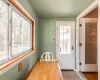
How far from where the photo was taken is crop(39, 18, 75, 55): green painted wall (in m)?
4.97

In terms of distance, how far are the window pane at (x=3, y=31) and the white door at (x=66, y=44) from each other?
11.3ft

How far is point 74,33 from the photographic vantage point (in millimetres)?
4930

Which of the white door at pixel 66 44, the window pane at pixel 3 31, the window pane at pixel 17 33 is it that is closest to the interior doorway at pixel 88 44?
the white door at pixel 66 44

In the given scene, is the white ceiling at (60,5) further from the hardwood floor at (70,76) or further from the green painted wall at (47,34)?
the hardwood floor at (70,76)

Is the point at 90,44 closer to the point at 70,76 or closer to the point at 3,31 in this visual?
the point at 70,76

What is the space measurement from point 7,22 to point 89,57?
3.79 metres

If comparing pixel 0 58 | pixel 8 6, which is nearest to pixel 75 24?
pixel 8 6

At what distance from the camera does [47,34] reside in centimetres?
499

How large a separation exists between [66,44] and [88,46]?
0.84 metres

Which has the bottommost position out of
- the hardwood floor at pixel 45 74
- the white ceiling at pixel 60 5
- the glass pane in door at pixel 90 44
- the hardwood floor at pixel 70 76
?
the hardwood floor at pixel 70 76

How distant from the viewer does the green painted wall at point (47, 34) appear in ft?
16.3

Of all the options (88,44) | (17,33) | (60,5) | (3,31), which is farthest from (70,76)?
(3,31)

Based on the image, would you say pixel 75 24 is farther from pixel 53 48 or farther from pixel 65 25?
pixel 53 48

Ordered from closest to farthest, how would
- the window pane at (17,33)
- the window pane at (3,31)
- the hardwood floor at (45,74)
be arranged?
the window pane at (3,31), the window pane at (17,33), the hardwood floor at (45,74)
